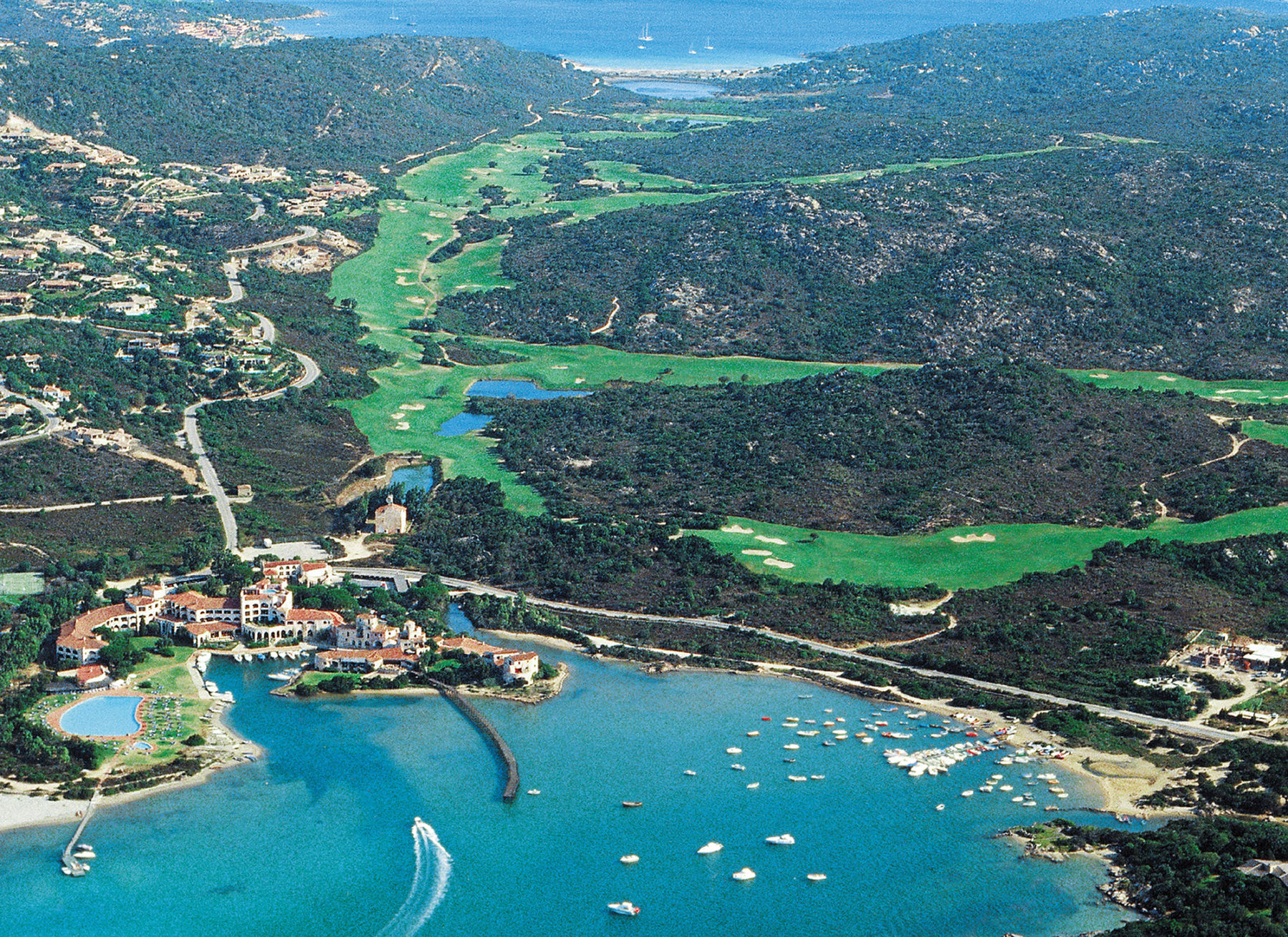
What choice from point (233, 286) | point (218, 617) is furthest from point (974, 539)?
point (233, 286)

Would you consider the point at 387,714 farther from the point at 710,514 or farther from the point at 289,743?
the point at 710,514

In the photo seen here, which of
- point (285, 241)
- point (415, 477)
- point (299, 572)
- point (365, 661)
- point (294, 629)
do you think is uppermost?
point (285, 241)

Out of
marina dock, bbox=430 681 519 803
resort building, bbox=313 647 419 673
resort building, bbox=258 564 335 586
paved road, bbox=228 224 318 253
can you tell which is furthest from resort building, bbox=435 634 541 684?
paved road, bbox=228 224 318 253

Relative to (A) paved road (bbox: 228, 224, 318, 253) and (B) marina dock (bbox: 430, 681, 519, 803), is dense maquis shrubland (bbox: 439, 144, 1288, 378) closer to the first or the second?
(A) paved road (bbox: 228, 224, 318, 253)

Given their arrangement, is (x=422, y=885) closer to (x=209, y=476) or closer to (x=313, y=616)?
(x=313, y=616)

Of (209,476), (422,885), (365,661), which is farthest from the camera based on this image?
(209,476)

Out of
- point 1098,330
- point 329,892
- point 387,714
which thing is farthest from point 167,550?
point 1098,330
